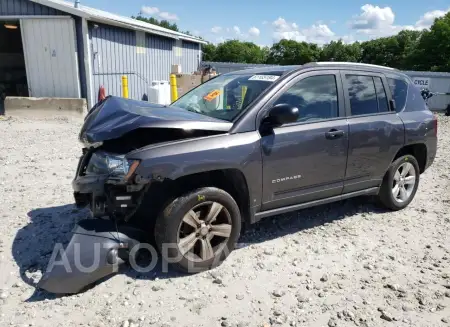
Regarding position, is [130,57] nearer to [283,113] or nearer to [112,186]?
[283,113]

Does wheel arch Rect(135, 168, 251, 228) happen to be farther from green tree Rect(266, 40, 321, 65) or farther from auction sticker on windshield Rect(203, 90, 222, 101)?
green tree Rect(266, 40, 321, 65)

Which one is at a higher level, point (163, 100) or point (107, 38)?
point (107, 38)

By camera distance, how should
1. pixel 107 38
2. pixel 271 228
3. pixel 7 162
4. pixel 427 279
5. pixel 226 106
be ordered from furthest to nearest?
1. pixel 107 38
2. pixel 7 162
3. pixel 271 228
4. pixel 226 106
5. pixel 427 279

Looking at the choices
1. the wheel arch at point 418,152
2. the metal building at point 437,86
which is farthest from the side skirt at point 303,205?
the metal building at point 437,86

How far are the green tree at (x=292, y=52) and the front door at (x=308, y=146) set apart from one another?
3874cm

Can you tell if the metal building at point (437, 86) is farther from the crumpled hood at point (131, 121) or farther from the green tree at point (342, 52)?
the green tree at point (342, 52)

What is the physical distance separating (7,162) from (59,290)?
4.68 m

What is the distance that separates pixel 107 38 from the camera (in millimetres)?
13703

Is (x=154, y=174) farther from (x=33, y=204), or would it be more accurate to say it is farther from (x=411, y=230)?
(x=411, y=230)

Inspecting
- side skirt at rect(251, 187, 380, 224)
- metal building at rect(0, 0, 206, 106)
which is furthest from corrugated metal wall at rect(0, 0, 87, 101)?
side skirt at rect(251, 187, 380, 224)

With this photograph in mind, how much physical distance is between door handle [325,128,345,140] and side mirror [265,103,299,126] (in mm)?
619

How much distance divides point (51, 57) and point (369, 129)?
1108 centimetres

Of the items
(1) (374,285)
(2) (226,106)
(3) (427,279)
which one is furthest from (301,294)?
(2) (226,106)

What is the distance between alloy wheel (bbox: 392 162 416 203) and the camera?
5066mm
